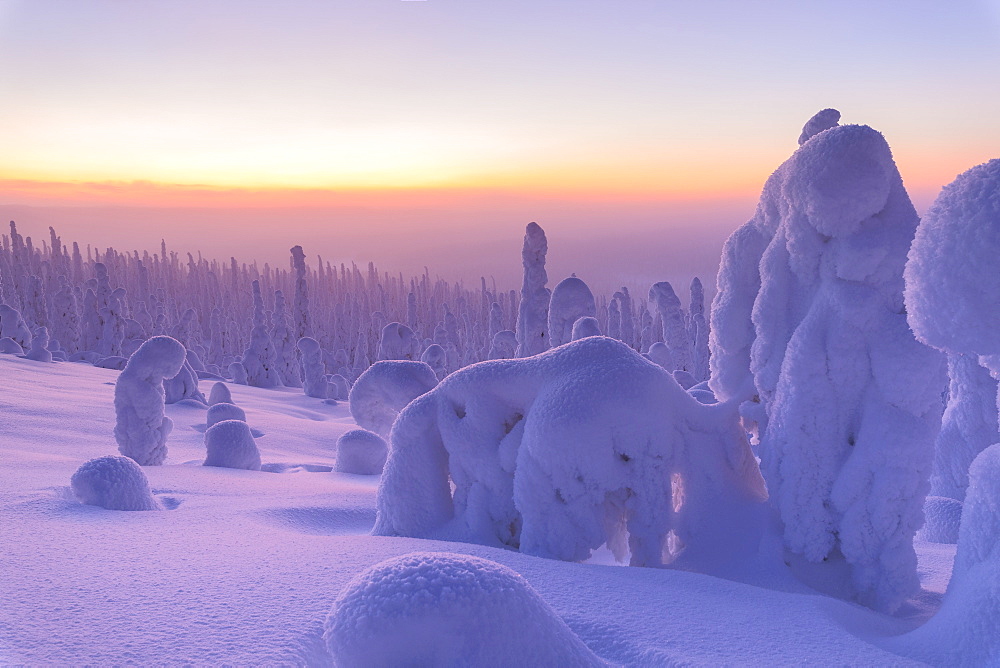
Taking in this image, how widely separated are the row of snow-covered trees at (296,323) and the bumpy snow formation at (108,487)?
28.8 ft

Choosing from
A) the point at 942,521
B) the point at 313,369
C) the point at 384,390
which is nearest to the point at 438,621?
the point at 384,390

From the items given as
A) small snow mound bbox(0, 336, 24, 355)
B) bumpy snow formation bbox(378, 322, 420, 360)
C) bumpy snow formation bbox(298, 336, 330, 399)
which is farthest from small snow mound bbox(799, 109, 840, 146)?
small snow mound bbox(0, 336, 24, 355)

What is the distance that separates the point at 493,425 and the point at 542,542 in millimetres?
964

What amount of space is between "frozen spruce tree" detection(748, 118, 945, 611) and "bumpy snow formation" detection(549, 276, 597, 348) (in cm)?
1044

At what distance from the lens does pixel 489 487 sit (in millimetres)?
4902

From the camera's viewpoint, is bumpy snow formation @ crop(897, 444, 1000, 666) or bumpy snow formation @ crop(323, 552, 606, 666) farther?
bumpy snow formation @ crop(897, 444, 1000, 666)

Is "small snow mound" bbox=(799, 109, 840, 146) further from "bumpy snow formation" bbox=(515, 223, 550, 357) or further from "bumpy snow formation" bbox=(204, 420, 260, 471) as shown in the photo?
"bumpy snow formation" bbox=(515, 223, 550, 357)

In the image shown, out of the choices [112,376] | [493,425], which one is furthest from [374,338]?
[493,425]

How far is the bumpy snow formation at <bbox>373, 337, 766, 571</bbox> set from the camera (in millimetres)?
4426

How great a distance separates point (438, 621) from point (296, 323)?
3598cm

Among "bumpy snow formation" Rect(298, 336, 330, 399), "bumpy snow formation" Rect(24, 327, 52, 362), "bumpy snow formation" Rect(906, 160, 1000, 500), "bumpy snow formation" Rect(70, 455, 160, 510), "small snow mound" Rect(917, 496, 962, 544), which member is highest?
"bumpy snow formation" Rect(906, 160, 1000, 500)

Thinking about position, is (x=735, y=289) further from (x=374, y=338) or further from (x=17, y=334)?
(x=374, y=338)

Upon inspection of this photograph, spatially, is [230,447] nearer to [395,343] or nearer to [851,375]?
[851,375]

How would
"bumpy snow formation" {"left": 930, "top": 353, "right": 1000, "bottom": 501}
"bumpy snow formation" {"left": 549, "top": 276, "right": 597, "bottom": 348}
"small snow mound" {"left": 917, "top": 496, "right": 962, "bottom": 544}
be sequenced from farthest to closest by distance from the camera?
"bumpy snow formation" {"left": 549, "top": 276, "right": 597, "bottom": 348} < "bumpy snow formation" {"left": 930, "top": 353, "right": 1000, "bottom": 501} < "small snow mound" {"left": 917, "top": 496, "right": 962, "bottom": 544}
